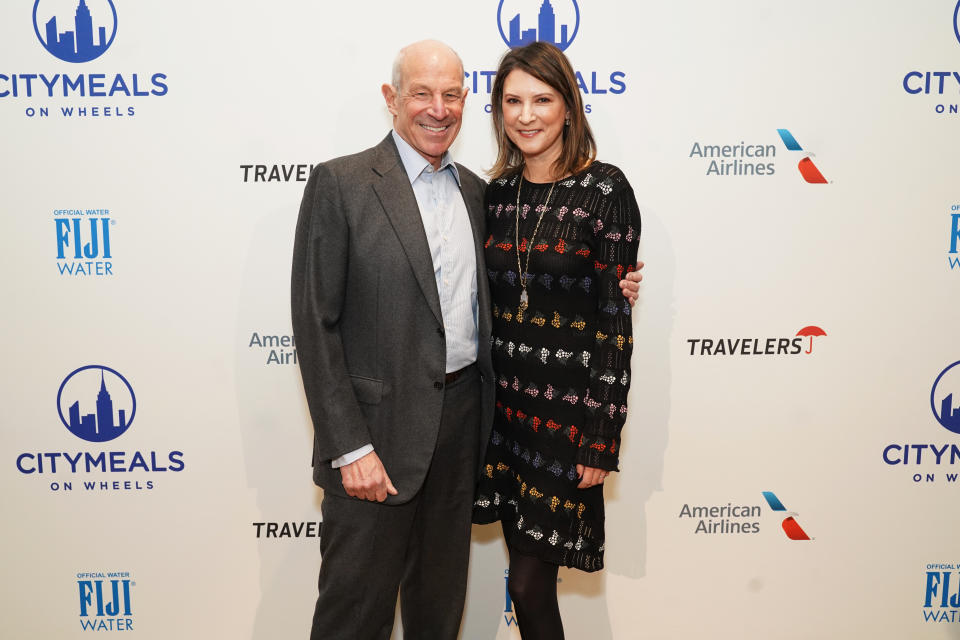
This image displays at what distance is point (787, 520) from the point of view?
2.51m

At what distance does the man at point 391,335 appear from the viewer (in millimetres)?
1683

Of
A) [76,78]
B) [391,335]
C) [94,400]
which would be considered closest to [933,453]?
[391,335]

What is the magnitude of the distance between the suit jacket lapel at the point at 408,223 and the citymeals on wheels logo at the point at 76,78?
106 centimetres

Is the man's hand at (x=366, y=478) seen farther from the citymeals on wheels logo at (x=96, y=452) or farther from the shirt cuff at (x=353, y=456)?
the citymeals on wheels logo at (x=96, y=452)

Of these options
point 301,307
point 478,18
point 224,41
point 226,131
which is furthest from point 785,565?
point 224,41

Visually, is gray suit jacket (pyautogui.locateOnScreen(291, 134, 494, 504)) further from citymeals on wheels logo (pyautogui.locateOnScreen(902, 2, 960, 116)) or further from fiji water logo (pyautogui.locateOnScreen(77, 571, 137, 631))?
citymeals on wheels logo (pyautogui.locateOnScreen(902, 2, 960, 116))

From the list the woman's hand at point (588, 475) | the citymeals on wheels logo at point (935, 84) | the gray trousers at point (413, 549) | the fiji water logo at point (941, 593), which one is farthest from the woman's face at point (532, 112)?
the fiji water logo at point (941, 593)

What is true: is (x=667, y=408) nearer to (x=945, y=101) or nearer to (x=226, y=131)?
(x=945, y=101)

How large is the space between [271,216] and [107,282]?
63cm

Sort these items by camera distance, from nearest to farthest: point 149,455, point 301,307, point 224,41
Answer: point 301,307, point 224,41, point 149,455

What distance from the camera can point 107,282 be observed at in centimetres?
231

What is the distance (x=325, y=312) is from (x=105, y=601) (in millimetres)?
1658

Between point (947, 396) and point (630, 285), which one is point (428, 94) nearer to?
point (630, 285)

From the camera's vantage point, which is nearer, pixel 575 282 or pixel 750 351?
pixel 575 282
